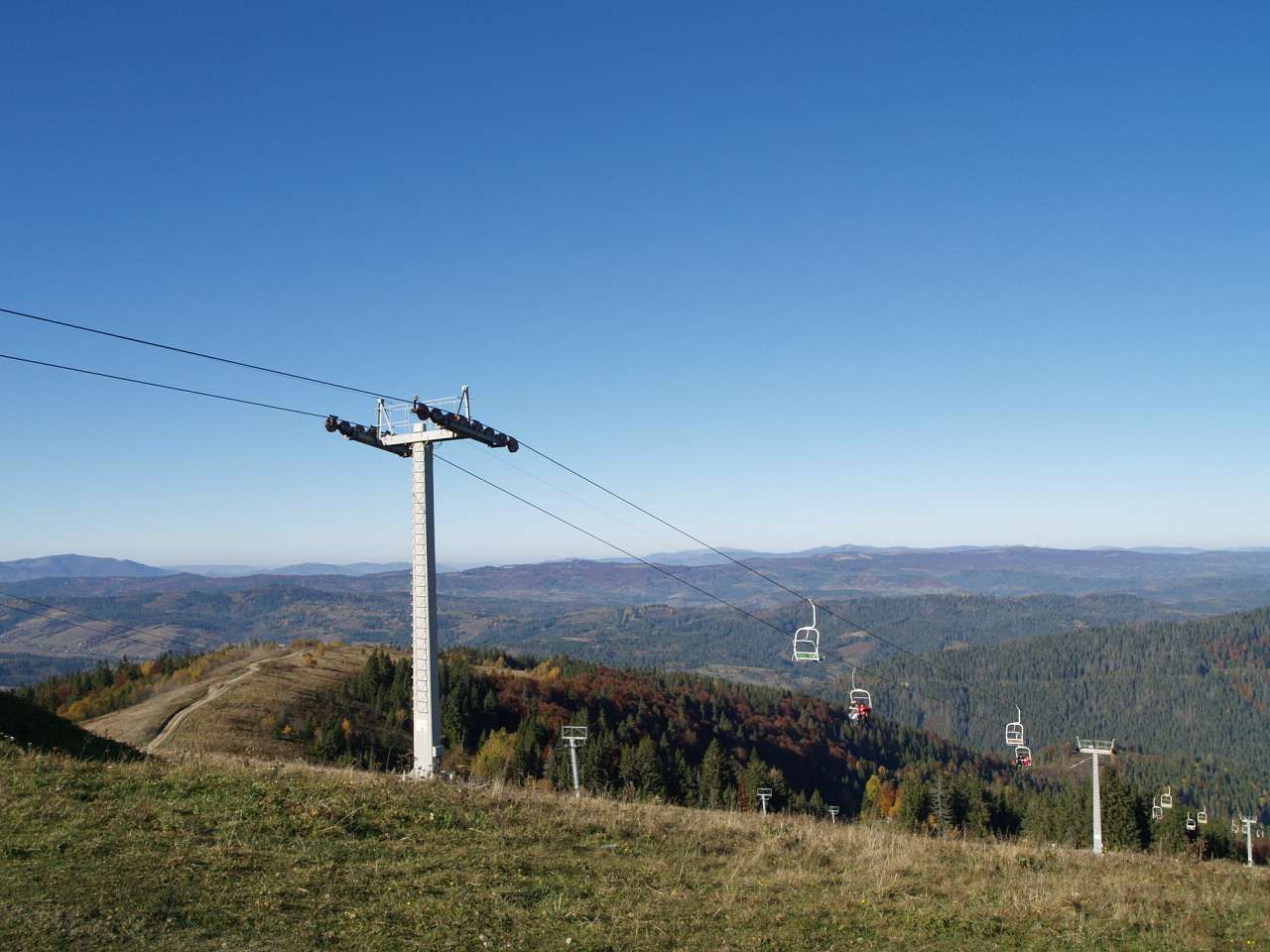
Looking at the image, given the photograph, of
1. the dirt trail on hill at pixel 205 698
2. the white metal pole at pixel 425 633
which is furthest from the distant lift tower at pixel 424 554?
the dirt trail on hill at pixel 205 698

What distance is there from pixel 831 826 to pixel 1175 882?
607 cm

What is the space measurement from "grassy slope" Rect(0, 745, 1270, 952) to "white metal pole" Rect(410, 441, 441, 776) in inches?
221

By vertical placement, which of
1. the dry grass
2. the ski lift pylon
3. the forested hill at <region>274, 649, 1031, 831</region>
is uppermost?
the ski lift pylon

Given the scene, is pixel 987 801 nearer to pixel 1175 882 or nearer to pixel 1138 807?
pixel 1138 807

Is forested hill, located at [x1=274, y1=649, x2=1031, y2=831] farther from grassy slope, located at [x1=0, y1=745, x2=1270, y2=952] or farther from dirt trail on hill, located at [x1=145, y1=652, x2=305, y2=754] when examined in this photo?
grassy slope, located at [x1=0, y1=745, x2=1270, y2=952]

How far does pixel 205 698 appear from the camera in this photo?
195 feet

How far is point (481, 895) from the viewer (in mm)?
9727

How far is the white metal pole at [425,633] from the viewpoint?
832 inches

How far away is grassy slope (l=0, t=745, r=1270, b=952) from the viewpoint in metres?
8.49

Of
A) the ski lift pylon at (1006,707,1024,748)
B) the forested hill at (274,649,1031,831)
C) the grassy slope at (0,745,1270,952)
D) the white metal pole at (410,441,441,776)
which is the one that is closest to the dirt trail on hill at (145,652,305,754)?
the forested hill at (274,649,1031,831)

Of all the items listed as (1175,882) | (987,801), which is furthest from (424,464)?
(987,801)

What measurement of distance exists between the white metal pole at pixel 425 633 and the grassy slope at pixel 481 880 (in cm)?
560

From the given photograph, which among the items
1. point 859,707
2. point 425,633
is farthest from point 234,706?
point 859,707

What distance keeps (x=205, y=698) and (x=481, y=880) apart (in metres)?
58.0
